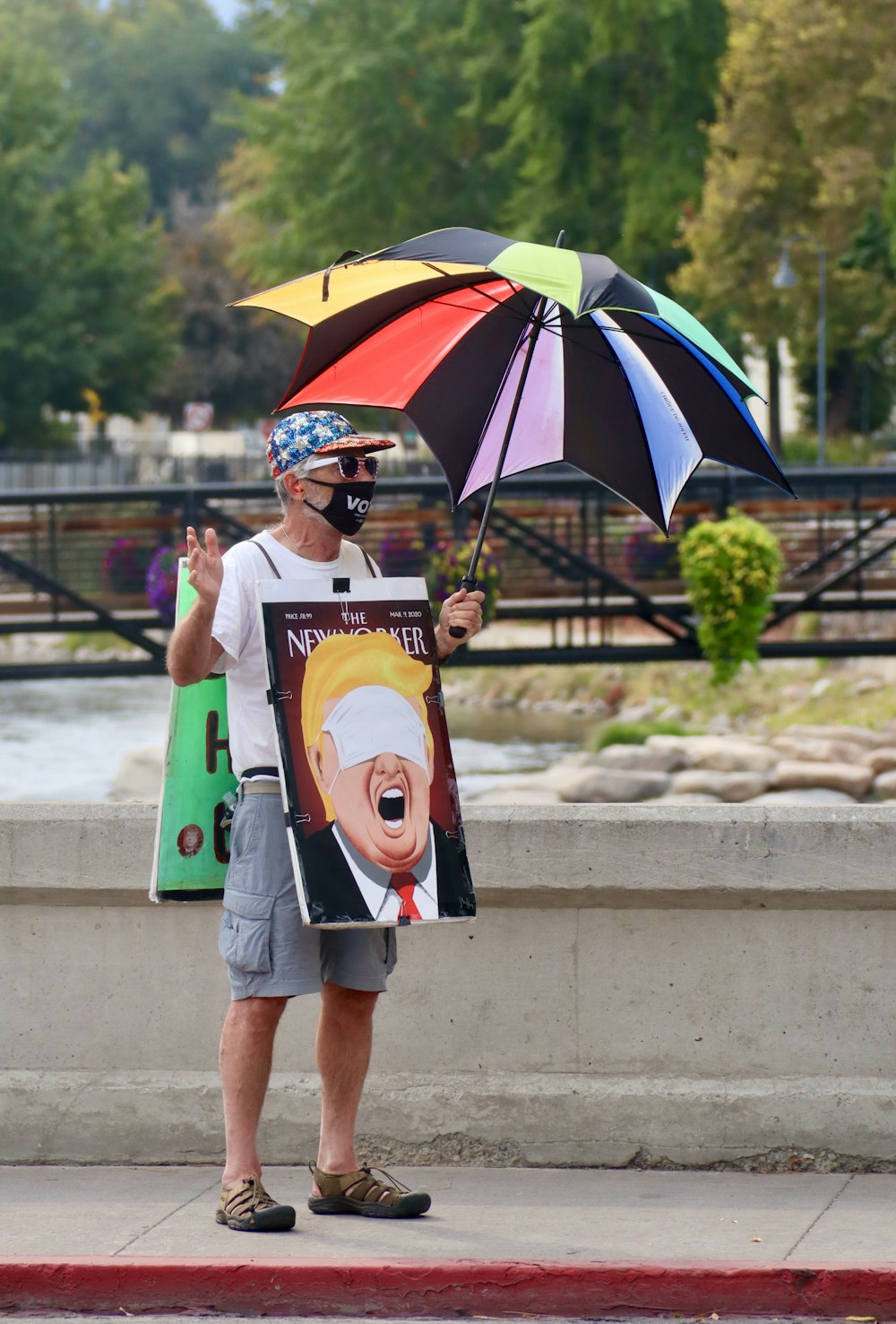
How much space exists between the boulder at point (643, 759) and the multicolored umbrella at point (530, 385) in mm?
16234

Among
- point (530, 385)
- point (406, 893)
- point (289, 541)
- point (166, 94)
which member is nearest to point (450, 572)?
point (530, 385)

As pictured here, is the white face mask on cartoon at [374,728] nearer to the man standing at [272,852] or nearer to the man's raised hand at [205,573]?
the man standing at [272,852]

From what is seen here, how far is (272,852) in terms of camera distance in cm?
451

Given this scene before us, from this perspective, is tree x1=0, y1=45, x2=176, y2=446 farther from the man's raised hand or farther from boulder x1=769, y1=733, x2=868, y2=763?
the man's raised hand

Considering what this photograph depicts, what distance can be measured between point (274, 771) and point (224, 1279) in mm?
1150

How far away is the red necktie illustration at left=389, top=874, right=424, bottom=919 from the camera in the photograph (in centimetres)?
448

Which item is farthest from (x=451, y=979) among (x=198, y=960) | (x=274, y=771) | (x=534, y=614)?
(x=534, y=614)

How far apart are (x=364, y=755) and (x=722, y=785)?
49.7ft

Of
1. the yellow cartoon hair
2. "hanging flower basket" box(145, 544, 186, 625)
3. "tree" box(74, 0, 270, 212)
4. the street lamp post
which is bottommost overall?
the yellow cartoon hair

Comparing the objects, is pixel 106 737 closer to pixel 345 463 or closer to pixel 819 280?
pixel 345 463

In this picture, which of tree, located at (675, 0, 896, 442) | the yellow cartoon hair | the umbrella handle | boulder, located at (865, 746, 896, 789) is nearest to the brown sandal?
the yellow cartoon hair

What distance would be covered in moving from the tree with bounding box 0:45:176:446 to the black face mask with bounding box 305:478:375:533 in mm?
51302

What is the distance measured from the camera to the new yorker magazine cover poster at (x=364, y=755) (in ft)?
14.6

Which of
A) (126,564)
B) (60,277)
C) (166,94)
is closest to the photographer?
(126,564)
